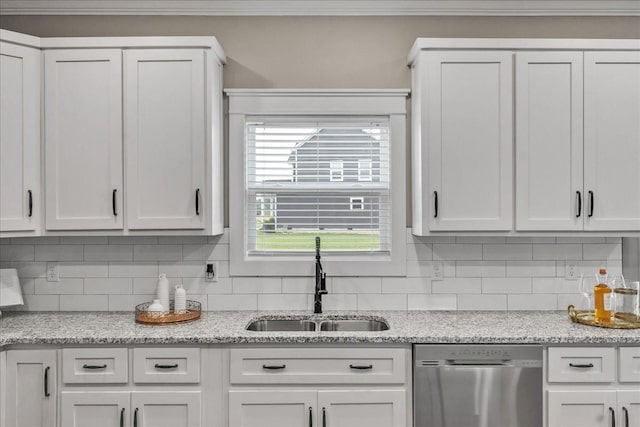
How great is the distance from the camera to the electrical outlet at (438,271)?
301 cm

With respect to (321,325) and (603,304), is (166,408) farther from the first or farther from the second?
(603,304)

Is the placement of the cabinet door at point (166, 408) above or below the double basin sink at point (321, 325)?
below

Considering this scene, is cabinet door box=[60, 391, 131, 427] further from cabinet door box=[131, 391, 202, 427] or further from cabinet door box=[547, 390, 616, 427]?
cabinet door box=[547, 390, 616, 427]

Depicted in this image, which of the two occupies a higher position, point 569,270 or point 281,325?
point 569,270

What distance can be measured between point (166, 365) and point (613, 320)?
229 cm

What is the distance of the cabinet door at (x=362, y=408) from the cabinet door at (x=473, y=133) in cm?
97

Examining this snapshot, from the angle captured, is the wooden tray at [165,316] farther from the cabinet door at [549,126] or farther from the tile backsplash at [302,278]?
the cabinet door at [549,126]

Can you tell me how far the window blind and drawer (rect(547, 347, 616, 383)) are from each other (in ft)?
3.62

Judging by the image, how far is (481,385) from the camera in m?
2.36

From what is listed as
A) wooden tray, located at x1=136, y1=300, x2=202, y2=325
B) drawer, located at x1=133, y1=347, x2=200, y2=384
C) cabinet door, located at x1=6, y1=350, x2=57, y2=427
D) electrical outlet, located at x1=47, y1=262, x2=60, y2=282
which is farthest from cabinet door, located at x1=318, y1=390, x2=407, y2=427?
electrical outlet, located at x1=47, y1=262, x2=60, y2=282

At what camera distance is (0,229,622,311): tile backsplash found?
299cm

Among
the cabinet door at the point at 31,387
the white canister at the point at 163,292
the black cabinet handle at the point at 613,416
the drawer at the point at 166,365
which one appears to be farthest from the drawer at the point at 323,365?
the black cabinet handle at the point at 613,416

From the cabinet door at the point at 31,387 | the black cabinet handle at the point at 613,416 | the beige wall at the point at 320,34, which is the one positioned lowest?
the black cabinet handle at the point at 613,416

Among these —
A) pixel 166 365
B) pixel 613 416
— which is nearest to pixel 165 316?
pixel 166 365
